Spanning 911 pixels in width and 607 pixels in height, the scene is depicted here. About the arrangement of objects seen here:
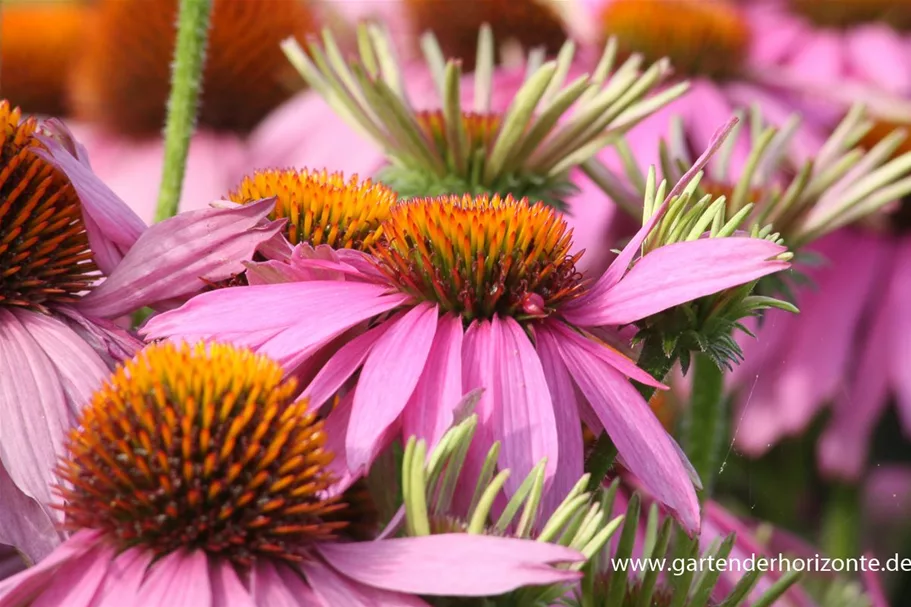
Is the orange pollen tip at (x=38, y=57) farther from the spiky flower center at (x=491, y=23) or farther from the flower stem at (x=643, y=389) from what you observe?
the flower stem at (x=643, y=389)

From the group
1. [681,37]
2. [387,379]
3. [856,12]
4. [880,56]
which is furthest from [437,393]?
[856,12]

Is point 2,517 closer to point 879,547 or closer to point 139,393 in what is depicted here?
point 139,393

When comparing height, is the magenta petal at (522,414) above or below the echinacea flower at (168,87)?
below

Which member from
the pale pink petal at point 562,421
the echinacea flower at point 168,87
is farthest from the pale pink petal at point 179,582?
the echinacea flower at point 168,87

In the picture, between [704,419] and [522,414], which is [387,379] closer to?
[522,414]

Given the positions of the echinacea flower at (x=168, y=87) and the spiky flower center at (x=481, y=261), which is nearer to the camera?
the spiky flower center at (x=481, y=261)
